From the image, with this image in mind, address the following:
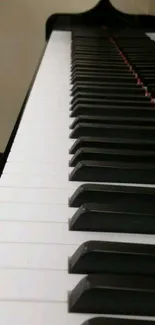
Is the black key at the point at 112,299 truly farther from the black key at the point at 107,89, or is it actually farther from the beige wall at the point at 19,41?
the beige wall at the point at 19,41

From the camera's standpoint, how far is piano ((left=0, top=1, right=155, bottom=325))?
0.45 meters

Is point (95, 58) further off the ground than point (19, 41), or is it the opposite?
point (95, 58)

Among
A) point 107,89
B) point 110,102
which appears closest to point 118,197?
point 110,102

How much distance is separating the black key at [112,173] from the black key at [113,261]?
208mm

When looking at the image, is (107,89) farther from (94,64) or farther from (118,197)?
(118,197)

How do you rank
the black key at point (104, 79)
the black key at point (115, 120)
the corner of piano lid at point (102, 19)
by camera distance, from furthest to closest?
the corner of piano lid at point (102, 19), the black key at point (104, 79), the black key at point (115, 120)

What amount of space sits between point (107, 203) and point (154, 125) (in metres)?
0.36

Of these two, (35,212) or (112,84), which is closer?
(35,212)

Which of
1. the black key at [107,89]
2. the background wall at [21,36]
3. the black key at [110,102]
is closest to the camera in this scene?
the black key at [110,102]

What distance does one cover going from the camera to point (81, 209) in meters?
0.59

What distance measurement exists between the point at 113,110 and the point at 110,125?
0.11 m

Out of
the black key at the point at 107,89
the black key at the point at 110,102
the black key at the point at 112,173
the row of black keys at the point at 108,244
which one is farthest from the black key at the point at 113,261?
the black key at the point at 107,89

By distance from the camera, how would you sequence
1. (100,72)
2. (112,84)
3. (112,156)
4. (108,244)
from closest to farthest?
(108,244), (112,156), (112,84), (100,72)

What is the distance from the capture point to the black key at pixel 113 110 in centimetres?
101
